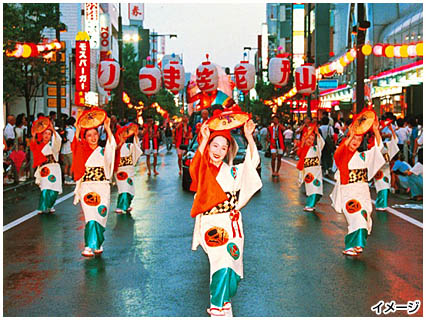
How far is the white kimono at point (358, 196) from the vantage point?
25.6 ft

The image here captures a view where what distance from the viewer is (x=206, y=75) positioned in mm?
30938

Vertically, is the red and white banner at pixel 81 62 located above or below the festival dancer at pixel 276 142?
above

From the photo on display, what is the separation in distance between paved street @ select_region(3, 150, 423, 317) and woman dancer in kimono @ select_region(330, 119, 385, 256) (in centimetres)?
27

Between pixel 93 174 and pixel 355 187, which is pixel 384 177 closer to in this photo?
pixel 355 187

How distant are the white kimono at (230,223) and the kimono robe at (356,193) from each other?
9.40 ft

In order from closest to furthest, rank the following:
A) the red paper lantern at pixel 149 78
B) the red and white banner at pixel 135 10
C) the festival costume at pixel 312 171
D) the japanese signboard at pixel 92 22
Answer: the festival costume at pixel 312 171
the red paper lantern at pixel 149 78
the japanese signboard at pixel 92 22
the red and white banner at pixel 135 10

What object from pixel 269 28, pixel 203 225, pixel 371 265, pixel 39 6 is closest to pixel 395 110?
pixel 39 6

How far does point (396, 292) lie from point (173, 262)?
263 centimetres

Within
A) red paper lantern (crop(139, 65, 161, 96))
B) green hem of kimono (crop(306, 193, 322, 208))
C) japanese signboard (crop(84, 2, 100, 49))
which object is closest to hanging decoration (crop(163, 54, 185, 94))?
red paper lantern (crop(139, 65, 161, 96))

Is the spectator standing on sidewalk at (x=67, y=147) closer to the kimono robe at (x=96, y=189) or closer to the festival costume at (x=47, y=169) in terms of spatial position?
the festival costume at (x=47, y=169)

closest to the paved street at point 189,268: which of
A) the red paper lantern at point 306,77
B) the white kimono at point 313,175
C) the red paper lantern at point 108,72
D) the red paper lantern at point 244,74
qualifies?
the white kimono at point 313,175

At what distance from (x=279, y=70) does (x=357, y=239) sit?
21354 millimetres

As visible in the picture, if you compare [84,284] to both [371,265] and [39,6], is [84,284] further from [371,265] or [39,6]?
[39,6]

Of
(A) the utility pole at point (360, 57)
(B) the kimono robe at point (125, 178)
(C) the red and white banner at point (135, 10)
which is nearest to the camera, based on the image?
(B) the kimono robe at point (125, 178)
